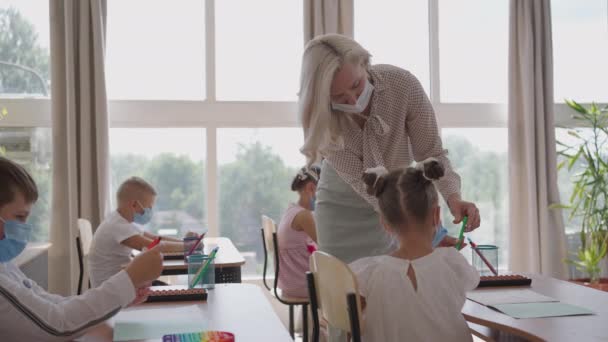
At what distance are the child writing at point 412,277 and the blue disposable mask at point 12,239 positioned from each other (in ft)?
2.82

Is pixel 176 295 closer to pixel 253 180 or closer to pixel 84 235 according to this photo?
pixel 84 235

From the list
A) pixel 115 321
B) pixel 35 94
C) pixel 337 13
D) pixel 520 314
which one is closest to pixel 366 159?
pixel 520 314

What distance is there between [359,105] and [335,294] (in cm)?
59

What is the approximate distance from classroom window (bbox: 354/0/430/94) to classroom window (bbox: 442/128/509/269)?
57 cm

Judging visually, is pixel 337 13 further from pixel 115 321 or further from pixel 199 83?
pixel 115 321

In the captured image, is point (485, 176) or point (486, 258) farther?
point (485, 176)

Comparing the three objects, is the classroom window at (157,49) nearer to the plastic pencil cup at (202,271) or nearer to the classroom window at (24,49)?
the classroom window at (24,49)

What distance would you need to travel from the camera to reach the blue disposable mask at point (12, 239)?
5.17ft

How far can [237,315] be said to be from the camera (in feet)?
5.87

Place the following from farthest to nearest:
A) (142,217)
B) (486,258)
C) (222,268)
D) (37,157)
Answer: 1. (37,157)
2. (142,217)
3. (222,268)
4. (486,258)

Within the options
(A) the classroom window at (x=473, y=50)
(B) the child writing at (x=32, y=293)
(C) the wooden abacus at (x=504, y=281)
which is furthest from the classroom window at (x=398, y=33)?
(B) the child writing at (x=32, y=293)

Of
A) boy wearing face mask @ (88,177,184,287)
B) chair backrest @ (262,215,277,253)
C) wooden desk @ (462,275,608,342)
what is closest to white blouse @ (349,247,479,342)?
wooden desk @ (462,275,608,342)

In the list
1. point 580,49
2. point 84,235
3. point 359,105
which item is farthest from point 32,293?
point 580,49

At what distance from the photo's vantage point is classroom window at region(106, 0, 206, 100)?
16.3ft
